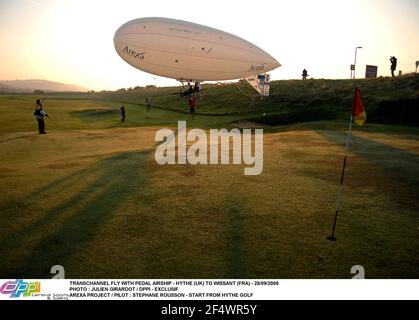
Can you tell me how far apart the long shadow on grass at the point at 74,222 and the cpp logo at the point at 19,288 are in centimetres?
Result: 48

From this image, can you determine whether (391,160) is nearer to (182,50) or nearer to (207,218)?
(207,218)

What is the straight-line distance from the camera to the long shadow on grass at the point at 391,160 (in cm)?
1170

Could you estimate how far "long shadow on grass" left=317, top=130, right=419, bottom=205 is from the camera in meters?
11.7

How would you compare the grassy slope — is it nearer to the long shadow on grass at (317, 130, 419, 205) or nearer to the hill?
the long shadow on grass at (317, 130, 419, 205)

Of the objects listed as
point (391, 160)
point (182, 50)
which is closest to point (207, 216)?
point (391, 160)

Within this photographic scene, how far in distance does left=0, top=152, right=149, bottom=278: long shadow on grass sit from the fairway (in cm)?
3

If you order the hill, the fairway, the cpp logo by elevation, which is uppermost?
the hill

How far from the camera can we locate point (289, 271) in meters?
6.21

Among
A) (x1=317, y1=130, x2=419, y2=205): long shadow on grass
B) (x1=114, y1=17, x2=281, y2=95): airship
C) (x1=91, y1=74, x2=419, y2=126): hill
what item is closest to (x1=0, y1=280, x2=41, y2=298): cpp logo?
(x1=317, y1=130, x2=419, y2=205): long shadow on grass

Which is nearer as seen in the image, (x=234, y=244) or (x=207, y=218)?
(x=234, y=244)

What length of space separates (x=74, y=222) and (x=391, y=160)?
13121 millimetres

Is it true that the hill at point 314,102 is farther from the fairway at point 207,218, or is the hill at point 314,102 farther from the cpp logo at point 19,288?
the cpp logo at point 19,288

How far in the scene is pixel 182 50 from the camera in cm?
2730
